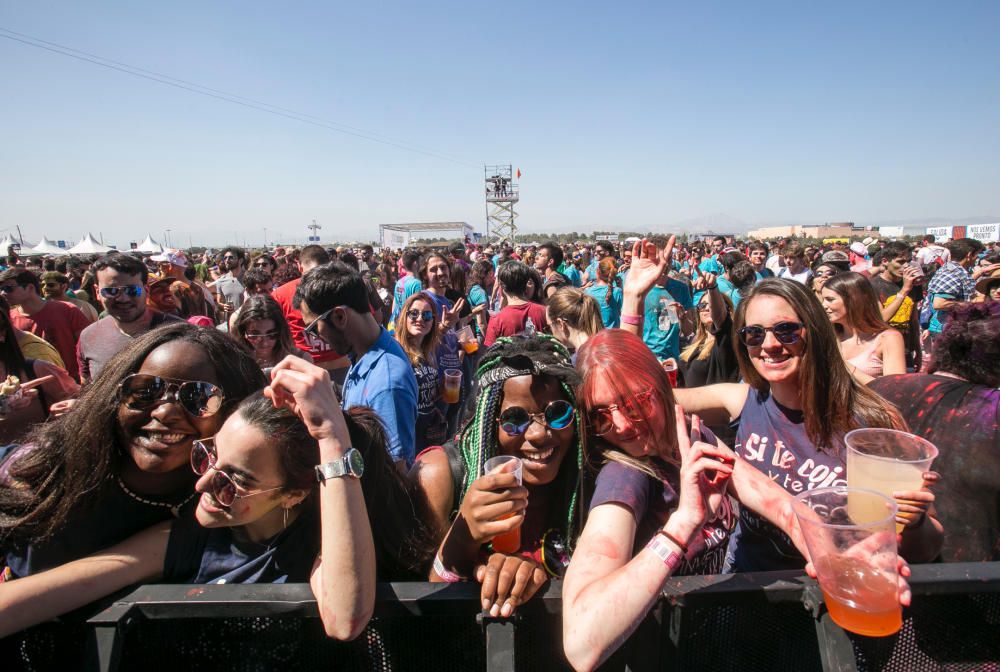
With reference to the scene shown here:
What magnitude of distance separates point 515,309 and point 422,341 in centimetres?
120

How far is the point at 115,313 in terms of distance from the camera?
12.3ft

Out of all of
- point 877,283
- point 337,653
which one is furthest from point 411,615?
point 877,283

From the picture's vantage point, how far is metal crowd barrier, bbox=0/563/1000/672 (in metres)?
1.26

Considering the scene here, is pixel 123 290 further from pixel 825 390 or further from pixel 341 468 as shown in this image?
pixel 825 390

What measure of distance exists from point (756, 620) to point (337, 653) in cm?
110

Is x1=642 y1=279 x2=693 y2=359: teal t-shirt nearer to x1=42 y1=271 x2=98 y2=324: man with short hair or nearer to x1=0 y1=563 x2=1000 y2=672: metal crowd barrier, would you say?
x1=0 y1=563 x2=1000 y2=672: metal crowd barrier

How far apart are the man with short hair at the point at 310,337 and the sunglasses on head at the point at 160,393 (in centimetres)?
151

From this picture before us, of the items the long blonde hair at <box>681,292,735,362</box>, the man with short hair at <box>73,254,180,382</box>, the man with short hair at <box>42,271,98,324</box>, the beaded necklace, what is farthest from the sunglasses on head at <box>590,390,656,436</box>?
the man with short hair at <box>42,271,98,324</box>

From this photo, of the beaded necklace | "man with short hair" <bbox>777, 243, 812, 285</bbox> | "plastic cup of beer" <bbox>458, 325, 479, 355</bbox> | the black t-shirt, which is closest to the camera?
the beaded necklace

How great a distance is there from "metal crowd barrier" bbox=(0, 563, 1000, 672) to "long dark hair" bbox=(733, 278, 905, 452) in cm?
Result: 72

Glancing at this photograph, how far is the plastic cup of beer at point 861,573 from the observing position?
1.14 meters

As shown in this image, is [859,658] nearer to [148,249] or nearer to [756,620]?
[756,620]

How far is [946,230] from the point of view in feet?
131

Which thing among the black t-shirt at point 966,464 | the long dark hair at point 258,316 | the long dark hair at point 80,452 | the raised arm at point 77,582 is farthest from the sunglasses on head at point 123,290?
the black t-shirt at point 966,464
